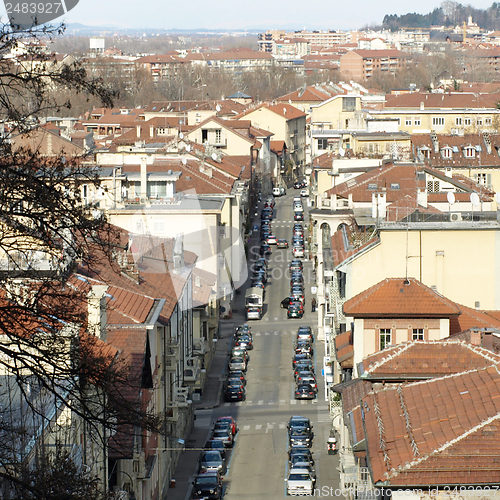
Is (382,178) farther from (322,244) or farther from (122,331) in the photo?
(122,331)

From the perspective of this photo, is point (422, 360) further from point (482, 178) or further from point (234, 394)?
point (482, 178)

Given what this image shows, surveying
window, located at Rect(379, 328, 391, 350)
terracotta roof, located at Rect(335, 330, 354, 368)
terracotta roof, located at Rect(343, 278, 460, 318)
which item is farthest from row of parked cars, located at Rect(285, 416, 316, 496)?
terracotta roof, located at Rect(343, 278, 460, 318)

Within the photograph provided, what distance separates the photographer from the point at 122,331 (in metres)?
26.7

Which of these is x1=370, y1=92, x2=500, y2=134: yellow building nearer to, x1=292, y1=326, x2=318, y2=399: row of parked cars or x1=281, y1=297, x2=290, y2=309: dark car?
x1=281, y1=297, x2=290, y2=309: dark car

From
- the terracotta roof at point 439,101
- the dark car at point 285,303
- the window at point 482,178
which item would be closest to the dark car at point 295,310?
the dark car at point 285,303

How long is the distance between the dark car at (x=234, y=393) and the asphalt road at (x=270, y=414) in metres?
0.21

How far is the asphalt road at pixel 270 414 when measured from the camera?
32.5 metres

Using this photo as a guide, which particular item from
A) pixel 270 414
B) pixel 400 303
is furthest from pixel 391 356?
pixel 270 414

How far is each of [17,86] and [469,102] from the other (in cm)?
8062

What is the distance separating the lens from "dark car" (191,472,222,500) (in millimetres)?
30562

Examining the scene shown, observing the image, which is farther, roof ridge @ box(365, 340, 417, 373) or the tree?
roof ridge @ box(365, 340, 417, 373)

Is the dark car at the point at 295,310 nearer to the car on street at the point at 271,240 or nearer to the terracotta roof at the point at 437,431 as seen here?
the car on street at the point at 271,240

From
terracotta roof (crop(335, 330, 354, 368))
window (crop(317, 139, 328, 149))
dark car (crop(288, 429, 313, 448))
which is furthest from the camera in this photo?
window (crop(317, 139, 328, 149))

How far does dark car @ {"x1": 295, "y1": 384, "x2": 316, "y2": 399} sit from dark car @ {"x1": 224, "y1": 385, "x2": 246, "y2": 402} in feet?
5.23
